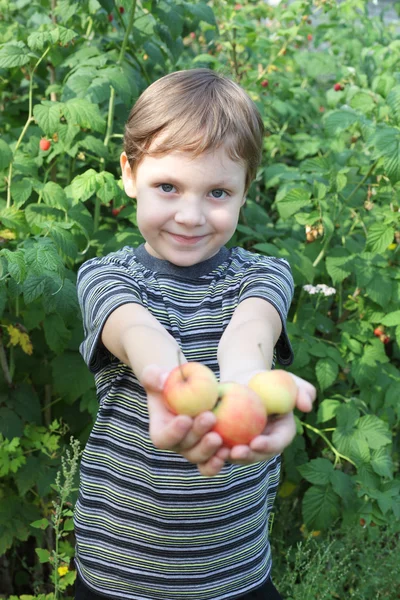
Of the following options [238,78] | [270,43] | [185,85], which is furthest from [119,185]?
[270,43]

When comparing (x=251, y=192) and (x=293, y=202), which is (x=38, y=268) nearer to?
(x=293, y=202)

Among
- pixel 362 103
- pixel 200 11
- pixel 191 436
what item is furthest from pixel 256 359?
pixel 362 103

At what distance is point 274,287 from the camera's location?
1727 mm

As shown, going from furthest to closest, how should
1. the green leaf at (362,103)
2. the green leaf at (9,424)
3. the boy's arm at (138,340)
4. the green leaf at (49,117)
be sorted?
the green leaf at (362,103)
the green leaf at (49,117)
the green leaf at (9,424)
the boy's arm at (138,340)

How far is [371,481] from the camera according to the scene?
9.68 ft

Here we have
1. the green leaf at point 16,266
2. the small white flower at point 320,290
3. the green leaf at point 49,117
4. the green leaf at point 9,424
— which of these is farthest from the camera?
the small white flower at point 320,290

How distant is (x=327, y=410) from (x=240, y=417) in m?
1.81

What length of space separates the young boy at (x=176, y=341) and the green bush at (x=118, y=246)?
0.58 m

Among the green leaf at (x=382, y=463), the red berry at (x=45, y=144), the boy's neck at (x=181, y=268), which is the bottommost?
the green leaf at (x=382, y=463)

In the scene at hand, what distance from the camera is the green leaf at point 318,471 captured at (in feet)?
9.46

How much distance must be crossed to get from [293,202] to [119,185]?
74 cm

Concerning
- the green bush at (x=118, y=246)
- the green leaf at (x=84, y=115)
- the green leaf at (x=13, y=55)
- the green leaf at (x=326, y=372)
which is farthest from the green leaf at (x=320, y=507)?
the green leaf at (x=13, y=55)

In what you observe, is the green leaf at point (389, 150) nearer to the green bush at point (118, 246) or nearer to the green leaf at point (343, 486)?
the green bush at point (118, 246)

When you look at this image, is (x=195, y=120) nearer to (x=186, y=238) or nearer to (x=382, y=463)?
(x=186, y=238)
